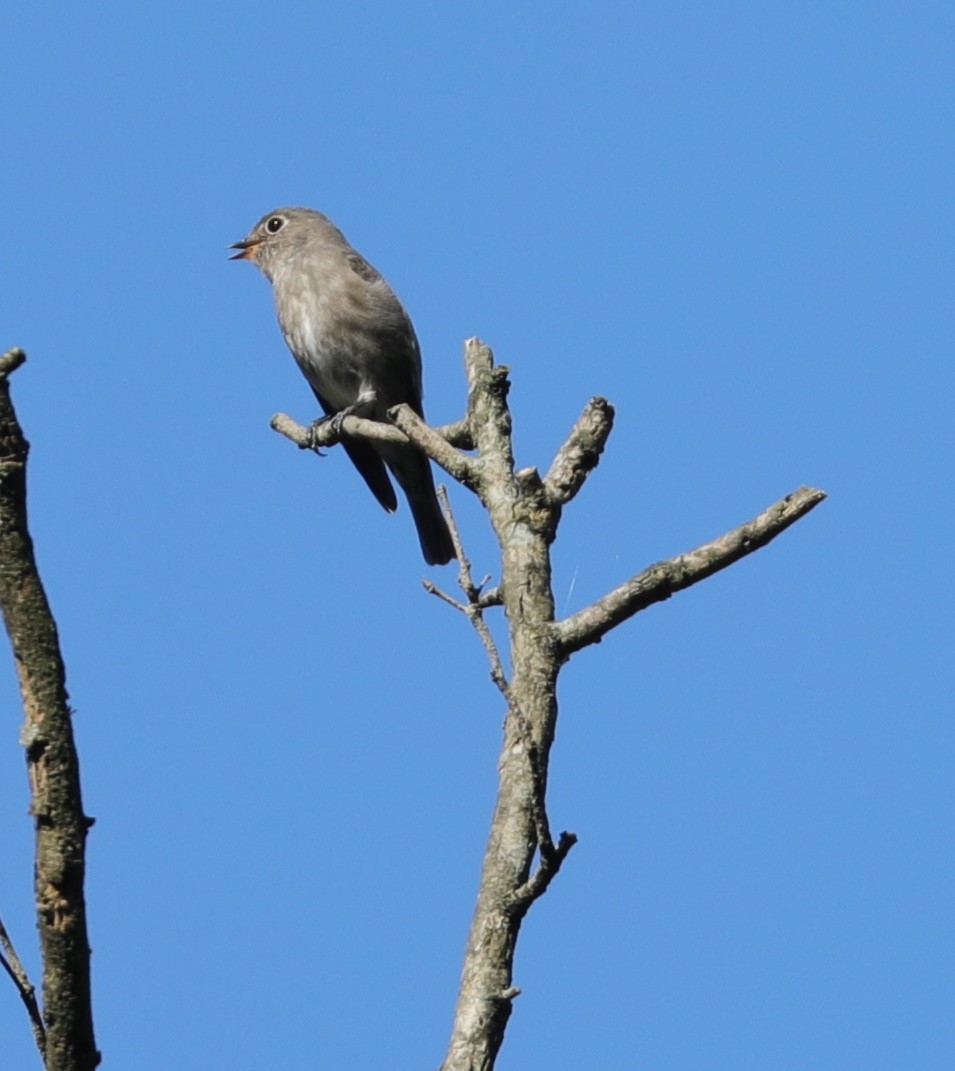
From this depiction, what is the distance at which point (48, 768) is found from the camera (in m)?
2.21

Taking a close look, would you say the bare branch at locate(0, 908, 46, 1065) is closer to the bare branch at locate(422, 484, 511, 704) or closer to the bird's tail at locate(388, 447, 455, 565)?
the bare branch at locate(422, 484, 511, 704)

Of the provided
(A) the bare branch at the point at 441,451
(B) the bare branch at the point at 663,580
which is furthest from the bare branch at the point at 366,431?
(B) the bare branch at the point at 663,580

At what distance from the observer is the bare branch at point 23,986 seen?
2227mm

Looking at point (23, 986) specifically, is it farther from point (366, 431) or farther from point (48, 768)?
point (366, 431)

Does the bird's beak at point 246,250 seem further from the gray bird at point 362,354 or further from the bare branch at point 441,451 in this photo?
the bare branch at point 441,451

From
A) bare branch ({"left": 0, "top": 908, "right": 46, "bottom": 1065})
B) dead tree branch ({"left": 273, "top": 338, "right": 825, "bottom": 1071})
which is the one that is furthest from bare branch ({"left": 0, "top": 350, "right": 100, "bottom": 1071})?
dead tree branch ({"left": 273, "top": 338, "right": 825, "bottom": 1071})

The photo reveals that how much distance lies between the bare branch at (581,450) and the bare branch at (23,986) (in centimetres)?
172

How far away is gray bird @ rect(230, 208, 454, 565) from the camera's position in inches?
353

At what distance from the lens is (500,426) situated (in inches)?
153

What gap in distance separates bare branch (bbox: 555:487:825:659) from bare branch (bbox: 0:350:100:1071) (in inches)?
51.5

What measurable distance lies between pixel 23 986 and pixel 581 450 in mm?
2019

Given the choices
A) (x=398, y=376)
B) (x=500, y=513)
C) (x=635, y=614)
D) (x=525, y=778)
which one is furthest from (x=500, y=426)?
(x=398, y=376)

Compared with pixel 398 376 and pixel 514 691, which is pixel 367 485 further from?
pixel 514 691

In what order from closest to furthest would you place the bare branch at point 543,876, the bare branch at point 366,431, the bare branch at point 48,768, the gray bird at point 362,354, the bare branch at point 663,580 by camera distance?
1. the bare branch at point 48,768
2. the bare branch at point 543,876
3. the bare branch at point 663,580
4. the bare branch at point 366,431
5. the gray bird at point 362,354
